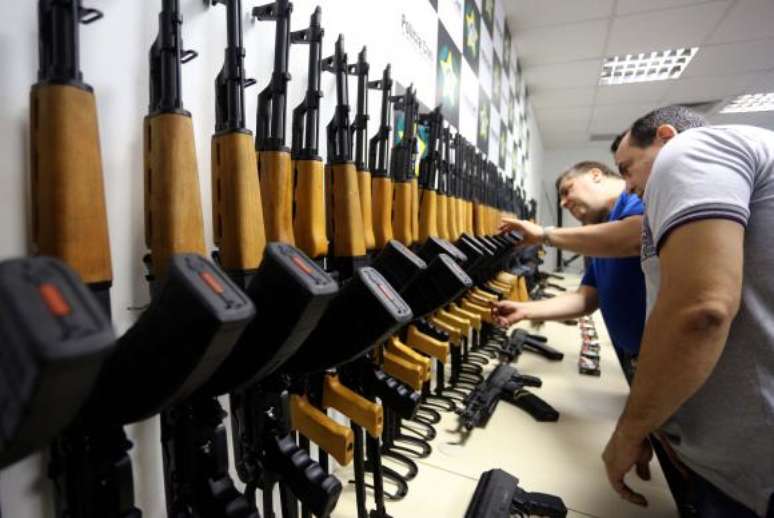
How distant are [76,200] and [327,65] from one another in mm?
483

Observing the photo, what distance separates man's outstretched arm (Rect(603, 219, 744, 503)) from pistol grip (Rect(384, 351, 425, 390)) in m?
0.31

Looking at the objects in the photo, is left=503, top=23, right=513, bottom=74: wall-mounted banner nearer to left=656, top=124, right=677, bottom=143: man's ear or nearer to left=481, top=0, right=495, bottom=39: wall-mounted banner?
left=481, top=0, right=495, bottom=39: wall-mounted banner

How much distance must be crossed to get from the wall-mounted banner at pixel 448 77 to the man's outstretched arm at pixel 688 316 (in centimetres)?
90

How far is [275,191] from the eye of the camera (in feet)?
1.61

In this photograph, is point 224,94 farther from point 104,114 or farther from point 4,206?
point 4,206

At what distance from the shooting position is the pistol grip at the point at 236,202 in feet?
1.38

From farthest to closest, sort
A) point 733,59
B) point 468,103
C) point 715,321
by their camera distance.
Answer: point 733,59 < point 468,103 < point 715,321

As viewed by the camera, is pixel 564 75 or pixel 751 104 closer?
pixel 564 75

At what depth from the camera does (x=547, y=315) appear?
141 centimetres

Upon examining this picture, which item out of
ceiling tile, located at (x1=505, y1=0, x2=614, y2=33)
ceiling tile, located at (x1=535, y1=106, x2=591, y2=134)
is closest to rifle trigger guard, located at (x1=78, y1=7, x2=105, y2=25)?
ceiling tile, located at (x1=505, y1=0, x2=614, y2=33)

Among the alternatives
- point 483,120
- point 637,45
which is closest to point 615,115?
point 637,45

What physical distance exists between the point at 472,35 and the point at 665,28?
1.71m

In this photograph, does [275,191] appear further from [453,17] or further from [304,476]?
[453,17]

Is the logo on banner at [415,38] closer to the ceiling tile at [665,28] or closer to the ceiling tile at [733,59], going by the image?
the ceiling tile at [665,28]
